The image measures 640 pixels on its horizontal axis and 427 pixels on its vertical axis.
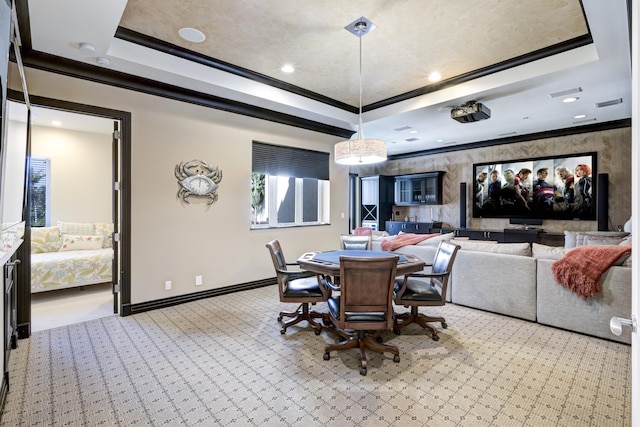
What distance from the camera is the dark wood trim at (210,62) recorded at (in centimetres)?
319

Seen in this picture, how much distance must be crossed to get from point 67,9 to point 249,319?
3.13 meters

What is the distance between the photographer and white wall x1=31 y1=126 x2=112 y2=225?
5.51 m

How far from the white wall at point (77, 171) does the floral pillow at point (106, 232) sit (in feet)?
1.76

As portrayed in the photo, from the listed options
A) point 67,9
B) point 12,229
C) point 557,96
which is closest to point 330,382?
point 12,229

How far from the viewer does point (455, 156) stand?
26.1ft

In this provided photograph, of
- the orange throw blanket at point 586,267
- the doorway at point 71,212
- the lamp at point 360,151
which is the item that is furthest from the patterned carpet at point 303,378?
the lamp at point 360,151

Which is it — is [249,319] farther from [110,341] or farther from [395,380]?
[395,380]

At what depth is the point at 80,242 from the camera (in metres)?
5.22

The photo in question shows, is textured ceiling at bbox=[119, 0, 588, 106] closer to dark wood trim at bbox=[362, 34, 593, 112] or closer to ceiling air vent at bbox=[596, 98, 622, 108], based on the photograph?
dark wood trim at bbox=[362, 34, 593, 112]

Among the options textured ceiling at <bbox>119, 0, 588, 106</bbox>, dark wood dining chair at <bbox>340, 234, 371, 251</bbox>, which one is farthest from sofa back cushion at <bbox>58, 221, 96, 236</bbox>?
dark wood dining chair at <bbox>340, 234, 371, 251</bbox>

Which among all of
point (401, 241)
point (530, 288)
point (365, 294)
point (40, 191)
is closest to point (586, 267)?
point (530, 288)

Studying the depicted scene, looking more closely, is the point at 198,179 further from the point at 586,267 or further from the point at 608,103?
the point at 608,103

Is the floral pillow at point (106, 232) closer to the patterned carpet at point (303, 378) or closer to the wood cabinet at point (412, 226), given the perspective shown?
the patterned carpet at point (303, 378)

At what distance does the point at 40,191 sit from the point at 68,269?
1.93 meters
